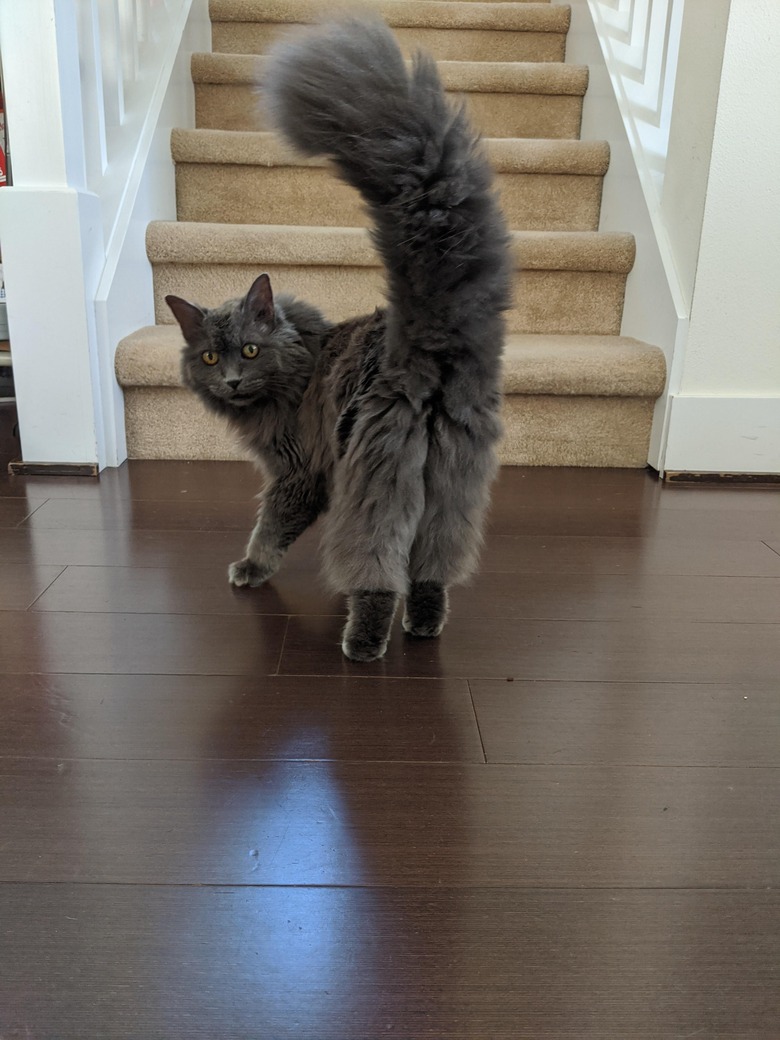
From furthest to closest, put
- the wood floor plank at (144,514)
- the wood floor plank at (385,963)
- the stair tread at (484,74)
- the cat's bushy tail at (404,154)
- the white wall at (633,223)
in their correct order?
the stair tread at (484,74)
the white wall at (633,223)
the wood floor plank at (144,514)
the cat's bushy tail at (404,154)
the wood floor plank at (385,963)

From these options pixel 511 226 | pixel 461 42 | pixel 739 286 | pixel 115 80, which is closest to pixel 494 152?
pixel 511 226

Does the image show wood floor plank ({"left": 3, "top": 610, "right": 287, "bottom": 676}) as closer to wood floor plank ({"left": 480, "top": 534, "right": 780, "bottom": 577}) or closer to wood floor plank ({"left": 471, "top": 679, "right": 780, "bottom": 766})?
wood floor plank ({"left": 471, "top": 679, "right": 780, "bottom": 766})

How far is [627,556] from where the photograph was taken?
1.47 meters

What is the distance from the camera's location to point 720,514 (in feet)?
5.56

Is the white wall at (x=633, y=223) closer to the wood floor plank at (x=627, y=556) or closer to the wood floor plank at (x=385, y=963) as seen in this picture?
the wood floor plank at (x=627, y=556)

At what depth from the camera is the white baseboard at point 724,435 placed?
1886 mm

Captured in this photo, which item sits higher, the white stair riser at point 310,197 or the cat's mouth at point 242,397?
the white stair riser at point 310,197

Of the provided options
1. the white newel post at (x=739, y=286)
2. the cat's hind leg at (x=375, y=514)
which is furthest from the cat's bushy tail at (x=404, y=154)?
the white newel post at (x=739, y=286)

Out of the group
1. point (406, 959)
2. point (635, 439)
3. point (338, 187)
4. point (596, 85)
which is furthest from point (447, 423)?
point (596, 85)

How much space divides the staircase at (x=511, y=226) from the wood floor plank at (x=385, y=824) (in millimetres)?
1166

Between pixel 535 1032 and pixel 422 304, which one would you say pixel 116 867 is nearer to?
pixel 535 1032

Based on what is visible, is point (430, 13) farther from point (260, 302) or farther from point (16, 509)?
point (16, 509)

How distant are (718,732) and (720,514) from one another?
2.81ft

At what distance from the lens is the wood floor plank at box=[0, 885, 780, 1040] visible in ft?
1.90
